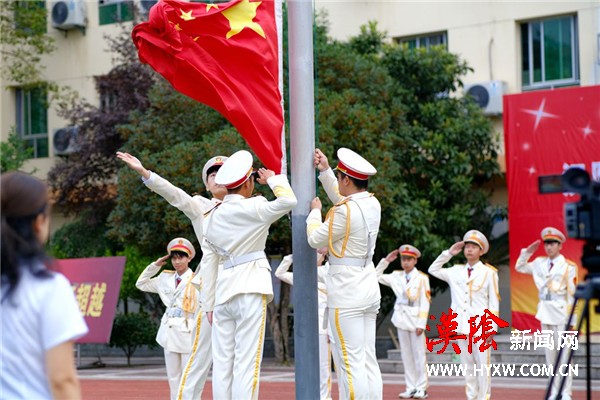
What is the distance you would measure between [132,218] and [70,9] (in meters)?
8.68

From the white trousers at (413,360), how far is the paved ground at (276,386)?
0.23 m

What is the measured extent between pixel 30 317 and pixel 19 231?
0.30 metres

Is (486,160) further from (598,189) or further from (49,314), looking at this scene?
(49,314)

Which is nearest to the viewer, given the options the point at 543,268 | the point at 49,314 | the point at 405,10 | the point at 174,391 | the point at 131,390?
the point at 49,314

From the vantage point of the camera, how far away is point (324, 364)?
12.5m

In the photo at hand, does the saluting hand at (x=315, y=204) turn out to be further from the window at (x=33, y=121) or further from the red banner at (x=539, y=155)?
the window at (x=33, y=121)

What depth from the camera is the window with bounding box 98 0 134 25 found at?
23.5 metres

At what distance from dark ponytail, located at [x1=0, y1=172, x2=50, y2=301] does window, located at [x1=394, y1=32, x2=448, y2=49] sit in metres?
18.6

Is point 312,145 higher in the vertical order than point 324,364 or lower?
higher

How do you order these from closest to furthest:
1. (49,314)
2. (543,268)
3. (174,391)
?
1. (49,314)
2. (174,391)
3. (543,268)

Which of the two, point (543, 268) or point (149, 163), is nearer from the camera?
point (543, 268)

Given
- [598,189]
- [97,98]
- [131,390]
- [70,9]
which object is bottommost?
[131,390]

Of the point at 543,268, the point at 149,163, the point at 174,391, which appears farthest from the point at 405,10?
the point at 174,391

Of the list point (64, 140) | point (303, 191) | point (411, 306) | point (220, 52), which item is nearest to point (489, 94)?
A: point (411, 306)
